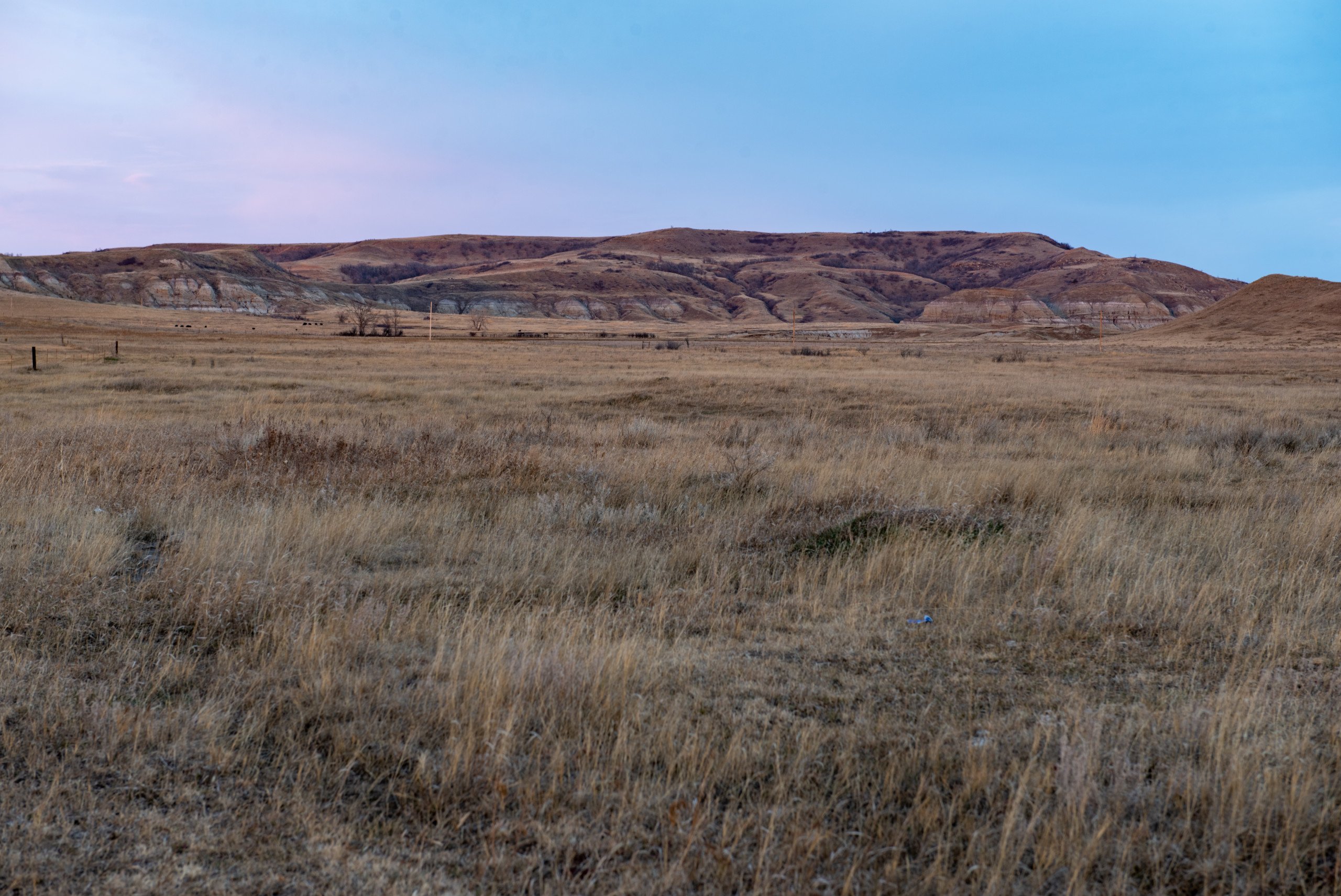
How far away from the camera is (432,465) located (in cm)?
978

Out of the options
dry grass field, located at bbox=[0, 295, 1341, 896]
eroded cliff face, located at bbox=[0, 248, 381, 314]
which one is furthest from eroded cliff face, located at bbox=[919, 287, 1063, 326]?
dry grass field, located at bbox=[0, 295, 1341, 896]

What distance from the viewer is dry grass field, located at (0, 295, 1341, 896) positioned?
108 inches

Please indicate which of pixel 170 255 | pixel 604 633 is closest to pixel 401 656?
pixel 604 633

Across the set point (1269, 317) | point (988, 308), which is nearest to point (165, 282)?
point (1269, 317)

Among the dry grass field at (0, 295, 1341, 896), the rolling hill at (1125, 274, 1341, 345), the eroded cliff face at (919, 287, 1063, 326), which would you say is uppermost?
the eroded cliff face at (919, 287, 1063, 326)

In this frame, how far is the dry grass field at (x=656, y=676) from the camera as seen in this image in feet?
9.00

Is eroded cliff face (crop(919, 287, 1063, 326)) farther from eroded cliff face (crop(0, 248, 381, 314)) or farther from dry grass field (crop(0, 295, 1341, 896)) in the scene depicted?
dry grass field (crop(0, 295, 1341, 896))

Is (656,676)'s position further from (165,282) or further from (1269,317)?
(165,282)

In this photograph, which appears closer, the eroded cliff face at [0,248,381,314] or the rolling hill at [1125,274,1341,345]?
the rolling hill at [1125,274,1341,345]

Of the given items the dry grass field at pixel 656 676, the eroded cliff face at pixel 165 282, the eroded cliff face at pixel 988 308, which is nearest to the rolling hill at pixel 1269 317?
the eroded cliff face at pixel 988 308

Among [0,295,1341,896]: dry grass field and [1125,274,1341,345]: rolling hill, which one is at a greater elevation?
[1125,274,1341,345]: rolling hill

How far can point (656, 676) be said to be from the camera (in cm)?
393

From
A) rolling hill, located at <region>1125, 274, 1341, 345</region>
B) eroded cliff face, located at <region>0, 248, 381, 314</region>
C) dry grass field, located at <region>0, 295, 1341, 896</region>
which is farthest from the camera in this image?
eroded cliff face, located at <region>0, 248, 381, 314</region>

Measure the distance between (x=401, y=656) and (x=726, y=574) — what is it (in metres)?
2.31
